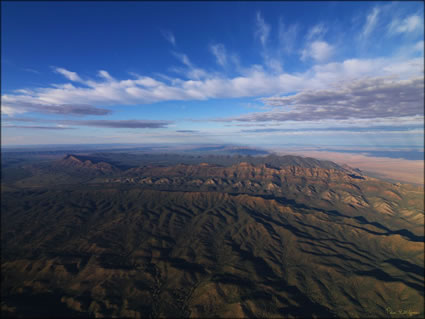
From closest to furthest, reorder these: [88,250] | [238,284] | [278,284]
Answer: [238,284]
[278,284]
[88,250]

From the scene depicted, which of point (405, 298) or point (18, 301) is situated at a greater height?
point (18, 301)

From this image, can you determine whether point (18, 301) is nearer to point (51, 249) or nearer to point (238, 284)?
point (51, 249)

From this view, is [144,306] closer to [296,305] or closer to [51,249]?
[296,305]

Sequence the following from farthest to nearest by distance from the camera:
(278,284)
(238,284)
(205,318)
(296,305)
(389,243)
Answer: (389,243), (278,284), (238,284), (296,305), (205,318)

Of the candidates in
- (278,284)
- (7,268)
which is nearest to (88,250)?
(7,268)

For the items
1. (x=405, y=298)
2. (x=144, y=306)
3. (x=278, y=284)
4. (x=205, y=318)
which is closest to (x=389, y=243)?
(x=405, y=298)

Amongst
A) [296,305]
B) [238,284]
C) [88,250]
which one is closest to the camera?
[296,305]

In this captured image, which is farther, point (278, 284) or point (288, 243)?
point (288, 243)

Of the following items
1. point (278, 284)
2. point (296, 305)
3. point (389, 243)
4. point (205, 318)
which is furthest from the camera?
point (389, 243)

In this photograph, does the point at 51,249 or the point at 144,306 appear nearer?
the point at 144,306
